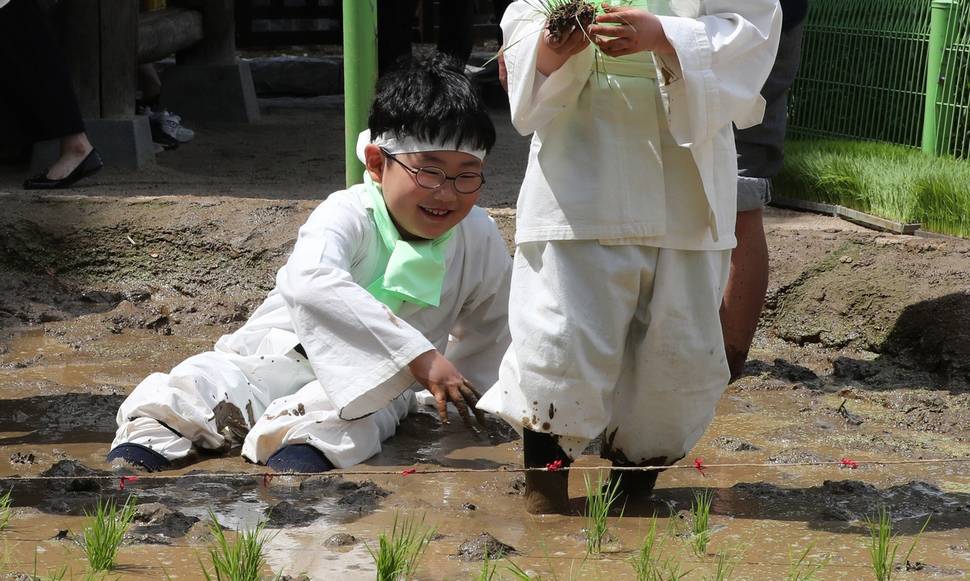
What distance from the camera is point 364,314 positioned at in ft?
10.7

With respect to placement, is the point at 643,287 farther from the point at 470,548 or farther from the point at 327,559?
the point at 327,559

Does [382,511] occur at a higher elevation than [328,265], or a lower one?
lower

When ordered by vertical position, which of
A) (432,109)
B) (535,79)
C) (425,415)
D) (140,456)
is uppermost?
(535,79)

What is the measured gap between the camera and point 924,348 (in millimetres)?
4438

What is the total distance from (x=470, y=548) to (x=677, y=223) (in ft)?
2.60

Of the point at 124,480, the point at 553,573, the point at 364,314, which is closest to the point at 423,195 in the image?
the point at 364,314

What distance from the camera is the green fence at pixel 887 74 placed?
6.65 metres

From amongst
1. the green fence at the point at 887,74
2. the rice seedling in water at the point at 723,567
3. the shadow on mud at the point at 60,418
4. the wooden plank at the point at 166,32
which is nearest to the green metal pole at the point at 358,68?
the shadow on mud at the point at 60,418

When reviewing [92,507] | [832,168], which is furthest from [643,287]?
[832,168]

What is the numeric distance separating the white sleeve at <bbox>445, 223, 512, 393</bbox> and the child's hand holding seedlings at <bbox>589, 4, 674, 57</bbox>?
129cm

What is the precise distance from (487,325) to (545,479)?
39.0 inches

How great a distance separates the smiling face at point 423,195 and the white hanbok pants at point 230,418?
0.50 m

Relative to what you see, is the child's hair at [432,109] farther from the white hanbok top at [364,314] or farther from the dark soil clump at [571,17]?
the dark soil clump at [571,17]

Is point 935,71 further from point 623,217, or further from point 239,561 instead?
point 239,561
